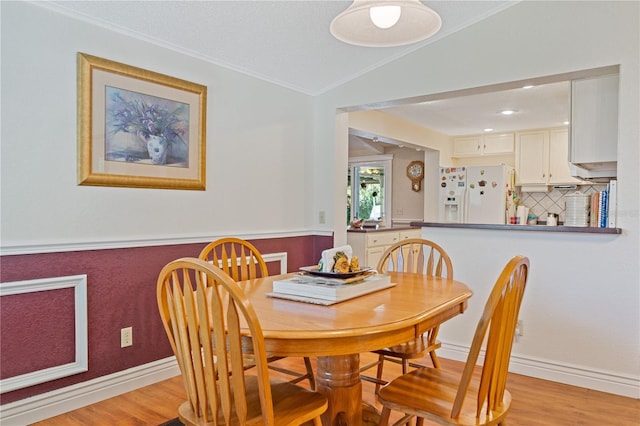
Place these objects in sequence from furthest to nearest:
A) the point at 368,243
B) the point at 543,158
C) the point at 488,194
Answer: the point at 543,158 < the point at 488,194 < the point at 368,243

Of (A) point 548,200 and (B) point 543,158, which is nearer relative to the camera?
(B) point 543,158

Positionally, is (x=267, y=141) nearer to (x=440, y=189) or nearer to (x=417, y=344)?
(x=417, y=344)

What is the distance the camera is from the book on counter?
1.57 m

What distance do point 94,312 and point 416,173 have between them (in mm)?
5142

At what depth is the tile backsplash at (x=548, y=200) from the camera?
579 cm

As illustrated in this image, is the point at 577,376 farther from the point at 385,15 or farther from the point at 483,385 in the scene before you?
the point at 385,15

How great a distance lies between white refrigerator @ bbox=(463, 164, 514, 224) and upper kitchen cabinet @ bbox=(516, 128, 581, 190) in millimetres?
414

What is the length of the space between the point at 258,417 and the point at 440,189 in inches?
197

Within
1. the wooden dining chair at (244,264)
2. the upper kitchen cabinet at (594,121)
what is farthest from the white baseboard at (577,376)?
the wooden dining chair at (244,264)

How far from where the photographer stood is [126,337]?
2590 millimetres

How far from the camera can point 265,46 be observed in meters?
3.03

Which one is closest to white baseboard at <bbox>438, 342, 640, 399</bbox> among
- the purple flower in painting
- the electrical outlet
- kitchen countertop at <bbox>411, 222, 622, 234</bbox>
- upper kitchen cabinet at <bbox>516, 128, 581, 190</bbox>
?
kitchen countertop at <bbox>411, 222, 622, 234</bbox>

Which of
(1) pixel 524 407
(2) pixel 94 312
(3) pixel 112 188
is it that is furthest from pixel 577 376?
(3) pixel 112 188

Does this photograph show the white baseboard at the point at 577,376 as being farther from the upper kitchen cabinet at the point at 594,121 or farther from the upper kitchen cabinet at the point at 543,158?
the upper kitchen cabinet at the point at 543,158
